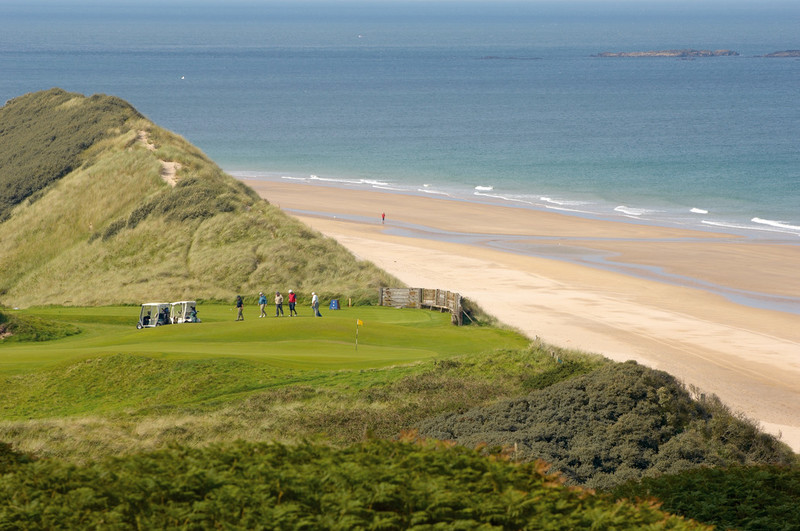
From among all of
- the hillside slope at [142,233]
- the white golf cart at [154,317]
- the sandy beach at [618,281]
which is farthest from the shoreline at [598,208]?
the white golf cart at [154,317]

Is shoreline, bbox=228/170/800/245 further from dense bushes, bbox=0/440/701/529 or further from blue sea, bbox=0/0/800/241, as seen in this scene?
dense bushes, bbox=0/440/701/529

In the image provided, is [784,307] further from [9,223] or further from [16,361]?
[9,223]

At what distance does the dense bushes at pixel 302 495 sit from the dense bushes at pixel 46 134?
1827 inches

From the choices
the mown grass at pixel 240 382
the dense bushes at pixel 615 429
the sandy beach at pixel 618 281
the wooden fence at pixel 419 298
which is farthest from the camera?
the wooden fence at pixel 419 298

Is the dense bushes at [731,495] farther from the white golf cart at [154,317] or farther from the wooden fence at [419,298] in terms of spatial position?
the wooden fence at [419,298]

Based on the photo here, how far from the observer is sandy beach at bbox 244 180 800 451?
36.2 metres

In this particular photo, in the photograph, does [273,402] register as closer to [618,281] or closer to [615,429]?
[615,429]

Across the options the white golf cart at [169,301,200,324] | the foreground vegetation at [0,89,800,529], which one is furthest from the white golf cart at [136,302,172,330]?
the foreground vegetation at [0,89,800,529]

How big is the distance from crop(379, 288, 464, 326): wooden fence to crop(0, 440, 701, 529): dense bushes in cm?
2626

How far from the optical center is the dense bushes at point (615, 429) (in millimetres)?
18766

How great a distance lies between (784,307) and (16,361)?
35627 millimetres

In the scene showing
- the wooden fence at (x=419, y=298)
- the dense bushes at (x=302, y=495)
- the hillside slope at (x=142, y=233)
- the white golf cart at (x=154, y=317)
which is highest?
the hillside slope at (x=142, y=233)

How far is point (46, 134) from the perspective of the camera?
62062mm

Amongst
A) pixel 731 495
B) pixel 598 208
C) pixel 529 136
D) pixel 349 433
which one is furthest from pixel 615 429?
pixel 529 136
